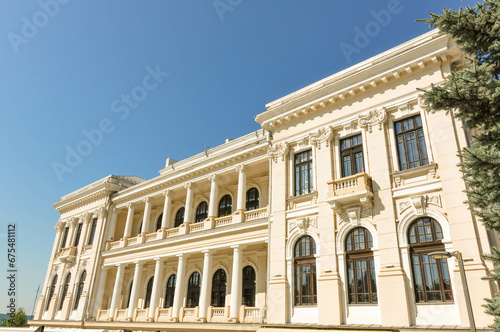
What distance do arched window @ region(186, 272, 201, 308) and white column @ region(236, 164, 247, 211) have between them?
6.73 m

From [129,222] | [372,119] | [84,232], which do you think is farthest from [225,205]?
Result: [84,232]

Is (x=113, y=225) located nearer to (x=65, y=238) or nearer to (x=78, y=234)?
(x=78, y=234)

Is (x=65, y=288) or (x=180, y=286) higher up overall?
(x=65, y=288)

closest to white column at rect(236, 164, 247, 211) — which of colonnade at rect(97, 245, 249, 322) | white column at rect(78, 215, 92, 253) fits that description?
colonnade at rect(97, 245, 249, 322)

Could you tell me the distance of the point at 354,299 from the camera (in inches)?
565

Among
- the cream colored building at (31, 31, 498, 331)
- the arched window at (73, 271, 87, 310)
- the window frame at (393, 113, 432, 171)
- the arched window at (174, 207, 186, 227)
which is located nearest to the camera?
the cream colored building at (31, 31, 498, 331)

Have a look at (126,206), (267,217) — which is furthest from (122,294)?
(267,217)

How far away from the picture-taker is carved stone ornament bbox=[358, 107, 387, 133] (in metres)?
15.7

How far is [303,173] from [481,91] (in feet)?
35.0

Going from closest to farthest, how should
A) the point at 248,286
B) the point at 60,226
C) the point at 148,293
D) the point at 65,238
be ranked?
1. the point at 248,286
2. the point at 148,293
3. the point at 65,238
4. the point at 60,226

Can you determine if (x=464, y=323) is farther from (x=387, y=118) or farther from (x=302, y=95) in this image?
(x=302, y=95)

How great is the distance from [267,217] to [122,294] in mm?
16444

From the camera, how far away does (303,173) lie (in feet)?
59.5

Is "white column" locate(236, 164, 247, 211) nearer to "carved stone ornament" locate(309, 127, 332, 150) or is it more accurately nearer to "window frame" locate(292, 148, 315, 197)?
"window frame" locate(292, 148, 315, 197)
